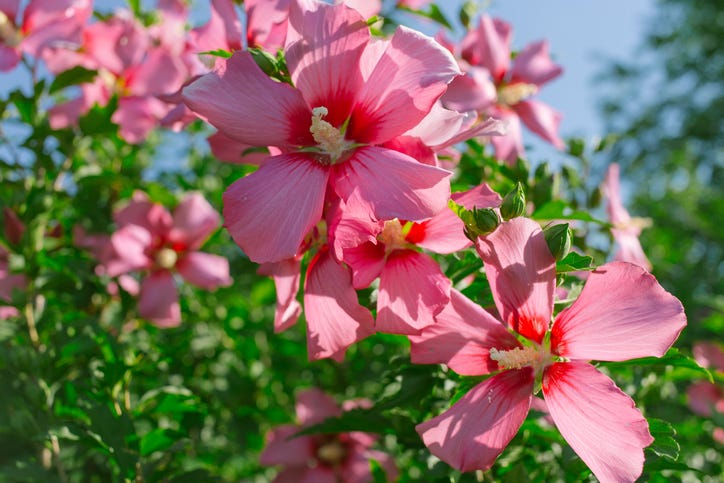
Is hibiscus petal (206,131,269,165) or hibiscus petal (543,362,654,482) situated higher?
hibiscus petal (206,131,269,165)

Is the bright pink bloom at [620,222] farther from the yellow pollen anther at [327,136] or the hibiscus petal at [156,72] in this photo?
the hibiscus petal at [156,72]

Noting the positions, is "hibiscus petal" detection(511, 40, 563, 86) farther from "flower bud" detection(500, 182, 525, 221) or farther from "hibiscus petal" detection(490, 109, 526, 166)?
"flower bud" detection(500, 182, 525, 221)

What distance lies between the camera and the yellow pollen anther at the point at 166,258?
6.22 feet

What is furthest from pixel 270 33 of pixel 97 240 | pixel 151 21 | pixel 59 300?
pixel 151 21

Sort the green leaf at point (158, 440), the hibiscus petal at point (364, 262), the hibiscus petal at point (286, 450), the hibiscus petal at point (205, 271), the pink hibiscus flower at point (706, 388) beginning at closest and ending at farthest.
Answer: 1. the hibiscus petal at point (364, 262)
2. the green leaf at point (158, 440)
3. the hibiscus petal at point (286, 450)
4. the hibiscus petal at point (205, 271)
5. the pink hibiscus flower at point (706, 388)

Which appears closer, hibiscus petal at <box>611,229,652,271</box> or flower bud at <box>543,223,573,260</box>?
flower bud at <box>543,223,573,260</box>

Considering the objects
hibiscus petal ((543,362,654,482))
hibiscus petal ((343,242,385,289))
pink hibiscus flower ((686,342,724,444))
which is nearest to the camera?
hibiscus petal ((543,362,654,482))

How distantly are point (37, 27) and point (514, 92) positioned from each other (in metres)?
1.09

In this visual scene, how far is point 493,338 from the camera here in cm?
90

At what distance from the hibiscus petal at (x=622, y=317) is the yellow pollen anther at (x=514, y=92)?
816mm

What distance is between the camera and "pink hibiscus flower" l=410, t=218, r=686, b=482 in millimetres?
788

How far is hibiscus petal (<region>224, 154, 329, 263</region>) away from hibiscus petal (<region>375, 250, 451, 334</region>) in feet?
0.45

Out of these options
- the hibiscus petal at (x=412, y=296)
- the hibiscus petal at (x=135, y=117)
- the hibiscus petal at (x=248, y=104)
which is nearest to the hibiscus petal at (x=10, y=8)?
the hibiscus petal at (x=135, y=117)

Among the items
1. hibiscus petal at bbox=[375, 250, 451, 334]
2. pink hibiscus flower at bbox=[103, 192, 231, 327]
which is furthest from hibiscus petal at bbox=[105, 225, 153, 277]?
hibiscus petal at bbox=[375, 250, 451, 334]
